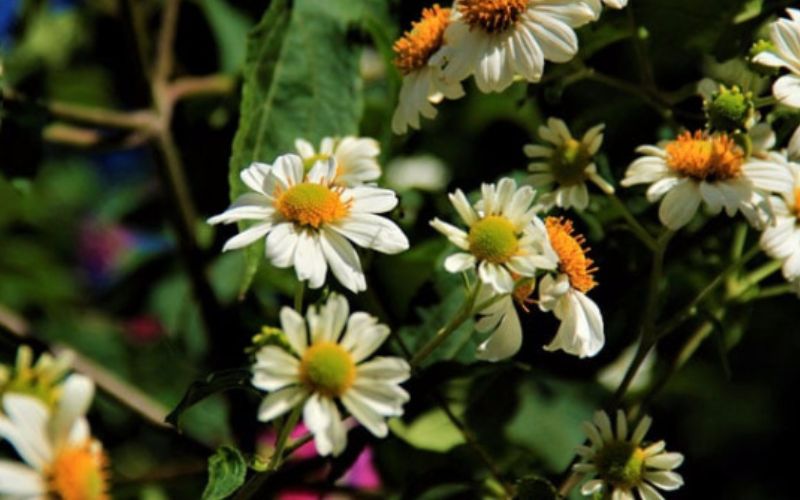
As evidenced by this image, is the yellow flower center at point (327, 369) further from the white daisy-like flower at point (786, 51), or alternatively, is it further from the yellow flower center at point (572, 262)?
the white daisy-like flower at point (786, 51)

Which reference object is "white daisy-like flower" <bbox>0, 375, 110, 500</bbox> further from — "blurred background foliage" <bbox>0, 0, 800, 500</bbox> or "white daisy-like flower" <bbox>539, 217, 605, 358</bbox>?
"white daisy-like flower" <bbox>539, 217, 605, 358</bbox>

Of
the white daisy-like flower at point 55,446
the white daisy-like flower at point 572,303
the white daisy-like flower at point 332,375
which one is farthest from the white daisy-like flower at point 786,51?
the white daisy-like flower at point 55,446

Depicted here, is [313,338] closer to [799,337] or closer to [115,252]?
[799,337]

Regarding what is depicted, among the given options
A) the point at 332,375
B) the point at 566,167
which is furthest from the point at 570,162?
the point at 332,375

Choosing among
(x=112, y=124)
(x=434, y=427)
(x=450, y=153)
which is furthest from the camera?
(x=450, y=153)

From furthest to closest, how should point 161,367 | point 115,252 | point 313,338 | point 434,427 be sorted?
point 115,252
point 161,367
point 434,427
point 313,338

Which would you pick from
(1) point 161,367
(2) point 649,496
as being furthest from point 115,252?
(2) point 649,496

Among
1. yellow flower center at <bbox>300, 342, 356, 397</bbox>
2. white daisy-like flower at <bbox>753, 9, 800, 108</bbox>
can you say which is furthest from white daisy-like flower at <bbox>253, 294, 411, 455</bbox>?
white daisy-like flower at <bbox>753, 9, 800, 108</bbox>
